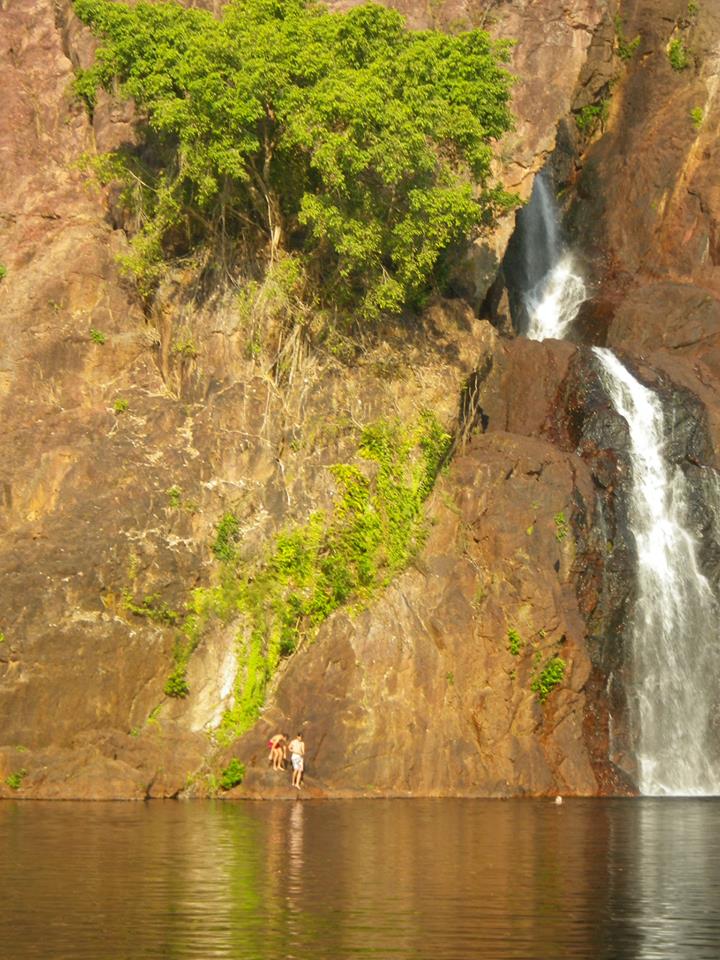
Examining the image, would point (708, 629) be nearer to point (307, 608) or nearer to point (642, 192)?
point (307, 608)

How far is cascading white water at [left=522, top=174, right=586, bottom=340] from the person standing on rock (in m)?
24.0

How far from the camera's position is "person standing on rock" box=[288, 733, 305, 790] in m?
35.2

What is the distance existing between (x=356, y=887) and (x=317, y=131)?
26961 millimetres

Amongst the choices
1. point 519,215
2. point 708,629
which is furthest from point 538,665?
point 519,215

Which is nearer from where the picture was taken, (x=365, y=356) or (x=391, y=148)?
(x=391, y=148)

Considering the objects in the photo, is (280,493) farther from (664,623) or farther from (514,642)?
(664,623)

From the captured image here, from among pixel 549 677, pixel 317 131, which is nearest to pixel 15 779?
pixel 549 677

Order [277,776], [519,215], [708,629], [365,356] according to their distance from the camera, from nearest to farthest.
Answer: [277,776]
[708,629]
[365,356]
[519,215]

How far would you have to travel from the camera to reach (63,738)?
36.1 metres

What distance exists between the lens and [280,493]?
41.2 m

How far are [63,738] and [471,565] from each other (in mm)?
11133

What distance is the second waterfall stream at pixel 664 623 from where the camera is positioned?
3972 cm

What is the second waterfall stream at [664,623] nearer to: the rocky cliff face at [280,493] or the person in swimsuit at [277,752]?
the rocky cliff face at [280,493]

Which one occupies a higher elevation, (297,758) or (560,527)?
(560,527)
